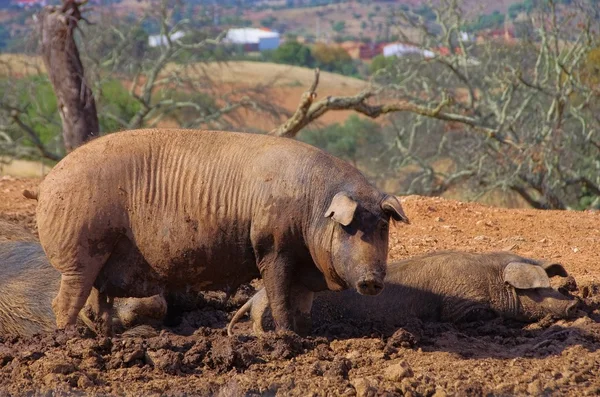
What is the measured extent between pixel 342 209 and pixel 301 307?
2.91 feet

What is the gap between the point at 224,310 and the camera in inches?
293

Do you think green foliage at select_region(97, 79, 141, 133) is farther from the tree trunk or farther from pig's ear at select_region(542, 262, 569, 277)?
pig's ear at select_region(542, 262, 569, 277)

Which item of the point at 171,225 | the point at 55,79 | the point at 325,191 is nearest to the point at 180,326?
the point at 171,225

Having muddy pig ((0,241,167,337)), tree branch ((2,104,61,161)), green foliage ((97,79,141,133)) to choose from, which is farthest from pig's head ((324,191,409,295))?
green foliage ((97,79,141,133))

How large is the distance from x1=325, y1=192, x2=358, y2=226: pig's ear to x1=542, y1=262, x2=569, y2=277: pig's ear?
85.0 inches

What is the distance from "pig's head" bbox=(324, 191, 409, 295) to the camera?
555 cm

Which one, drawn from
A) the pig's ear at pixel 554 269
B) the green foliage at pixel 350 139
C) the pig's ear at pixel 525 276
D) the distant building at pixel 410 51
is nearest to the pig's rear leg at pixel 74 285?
the pig's ear at pixel 525 276

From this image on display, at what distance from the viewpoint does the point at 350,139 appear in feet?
104

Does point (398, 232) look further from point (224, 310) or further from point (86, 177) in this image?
point (86, 177)

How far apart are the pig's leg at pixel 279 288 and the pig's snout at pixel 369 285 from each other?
1.67 ft

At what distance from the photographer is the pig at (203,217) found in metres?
5.76

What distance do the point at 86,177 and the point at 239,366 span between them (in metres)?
1.50

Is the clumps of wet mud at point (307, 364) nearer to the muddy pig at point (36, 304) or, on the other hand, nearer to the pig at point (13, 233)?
the muddy pig at point (36, 304)

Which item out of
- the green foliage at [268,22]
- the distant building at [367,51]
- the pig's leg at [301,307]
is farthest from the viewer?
the green foliage at [268,22]
